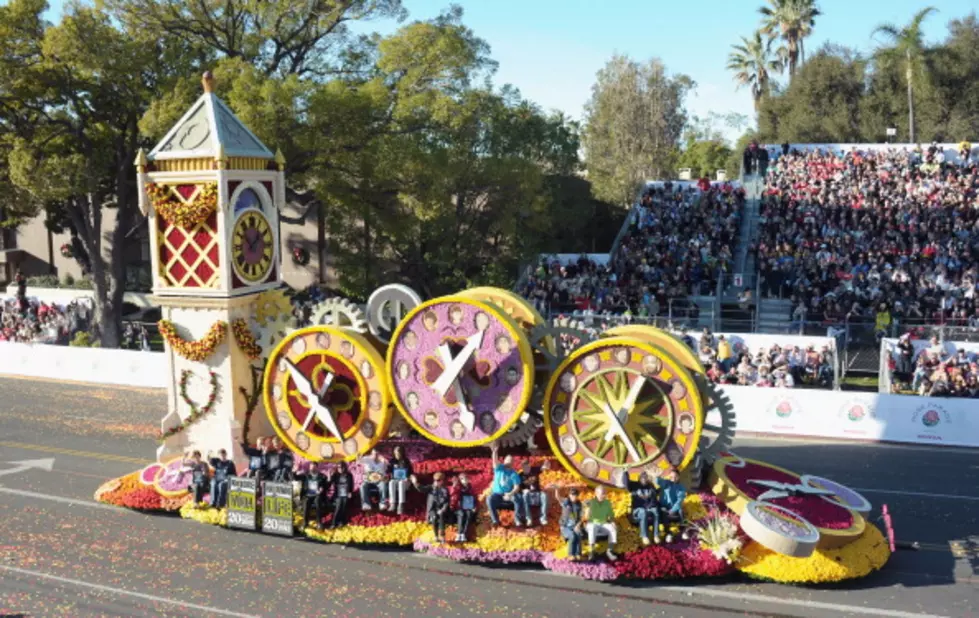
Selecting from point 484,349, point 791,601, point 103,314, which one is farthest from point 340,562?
point 103,314

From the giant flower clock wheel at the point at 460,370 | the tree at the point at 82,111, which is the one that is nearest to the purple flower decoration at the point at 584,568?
the giant flower clock wheel at the point at 460,370

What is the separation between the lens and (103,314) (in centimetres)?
3553

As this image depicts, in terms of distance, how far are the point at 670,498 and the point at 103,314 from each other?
92.4ft

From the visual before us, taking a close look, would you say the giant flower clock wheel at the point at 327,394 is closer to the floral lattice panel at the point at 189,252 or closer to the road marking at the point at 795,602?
the floral lattice panel at the point at 189,252

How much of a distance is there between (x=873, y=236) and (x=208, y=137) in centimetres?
2730

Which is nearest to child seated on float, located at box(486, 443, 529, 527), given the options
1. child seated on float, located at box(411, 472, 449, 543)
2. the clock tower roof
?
child seated on float, located at box(411, 472, 449, 543)

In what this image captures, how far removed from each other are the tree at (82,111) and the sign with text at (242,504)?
1873cm

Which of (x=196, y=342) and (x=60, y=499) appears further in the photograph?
(x=60, y=499)

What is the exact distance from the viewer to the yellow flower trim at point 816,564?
13445 millimetres

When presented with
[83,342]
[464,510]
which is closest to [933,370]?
[464,510]

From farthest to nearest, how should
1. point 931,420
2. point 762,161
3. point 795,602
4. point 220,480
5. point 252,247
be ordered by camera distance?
point 762,161 < point 931,420 < point 252,247 < point 220,480 < point 795,602

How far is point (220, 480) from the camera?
1652 centimetres

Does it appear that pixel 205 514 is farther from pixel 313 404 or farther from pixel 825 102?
pixel 825 102

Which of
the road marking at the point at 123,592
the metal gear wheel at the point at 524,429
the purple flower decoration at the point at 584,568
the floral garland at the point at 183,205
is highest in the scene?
the floral garland at the point at 183,205
